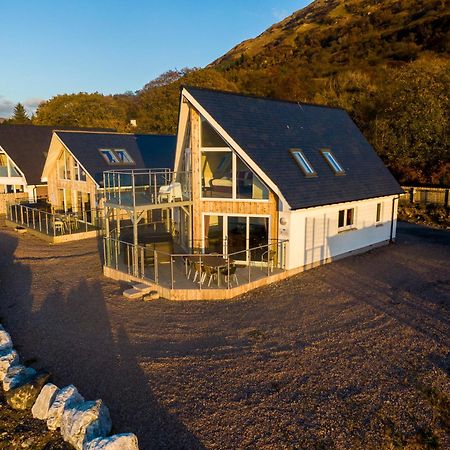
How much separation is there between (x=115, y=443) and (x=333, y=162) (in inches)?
595

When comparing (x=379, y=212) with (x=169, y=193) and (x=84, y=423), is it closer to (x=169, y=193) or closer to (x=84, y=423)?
(x=169, y=193)

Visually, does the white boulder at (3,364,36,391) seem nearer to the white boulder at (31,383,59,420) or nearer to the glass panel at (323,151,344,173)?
the white boulder at (31,383,59,420)

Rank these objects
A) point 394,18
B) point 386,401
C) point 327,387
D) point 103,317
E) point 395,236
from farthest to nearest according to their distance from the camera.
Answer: point 394,18, point 395,236, point 103,317, point 327,387, point 386,401

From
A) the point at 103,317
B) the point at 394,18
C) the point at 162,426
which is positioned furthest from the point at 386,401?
the point at 394,18

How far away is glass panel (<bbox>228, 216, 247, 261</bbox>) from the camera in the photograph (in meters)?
15.8

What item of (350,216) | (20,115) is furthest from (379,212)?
(20,115)

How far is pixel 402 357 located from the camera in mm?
9258

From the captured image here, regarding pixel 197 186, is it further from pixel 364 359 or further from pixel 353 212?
pixel 364 359

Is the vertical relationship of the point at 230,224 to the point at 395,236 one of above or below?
above

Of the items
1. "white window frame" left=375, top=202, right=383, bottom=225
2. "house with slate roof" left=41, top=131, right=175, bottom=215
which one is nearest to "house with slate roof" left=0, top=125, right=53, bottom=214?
"house with slate roof" left=41, top=131, right=175, bottom=215

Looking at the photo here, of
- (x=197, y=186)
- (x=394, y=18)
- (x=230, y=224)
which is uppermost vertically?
(x=394, y=18)

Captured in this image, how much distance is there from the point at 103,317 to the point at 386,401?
7839 millimetres

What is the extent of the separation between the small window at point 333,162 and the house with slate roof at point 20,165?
22.1 metres

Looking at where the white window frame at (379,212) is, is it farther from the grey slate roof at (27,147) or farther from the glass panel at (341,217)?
the grey slate roof at (27,147)
